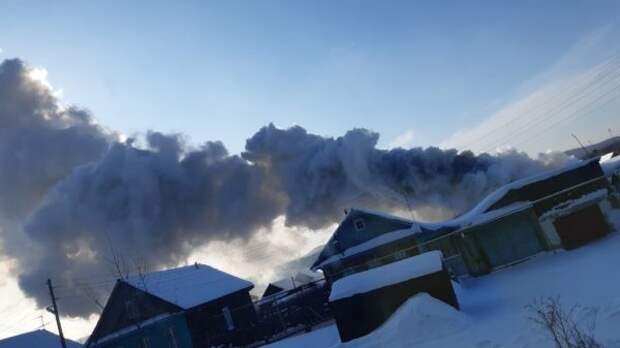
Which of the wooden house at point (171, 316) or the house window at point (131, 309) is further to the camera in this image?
the house window at point (131, 309)

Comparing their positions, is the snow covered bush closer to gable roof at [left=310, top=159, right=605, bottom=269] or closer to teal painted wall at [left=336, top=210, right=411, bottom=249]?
gable roof at [left=310, top=159, right=605, bottom=269]

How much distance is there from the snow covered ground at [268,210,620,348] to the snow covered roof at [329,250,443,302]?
1087 mm

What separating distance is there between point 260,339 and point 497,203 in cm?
1541

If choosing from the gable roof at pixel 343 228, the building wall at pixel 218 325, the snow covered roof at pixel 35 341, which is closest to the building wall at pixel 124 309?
the building wall at pixel 218 325

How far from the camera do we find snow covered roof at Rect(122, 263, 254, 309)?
29.0m

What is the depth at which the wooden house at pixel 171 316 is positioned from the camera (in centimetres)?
2794

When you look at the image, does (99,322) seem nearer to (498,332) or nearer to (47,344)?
(47,344)

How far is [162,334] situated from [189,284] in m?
4.11

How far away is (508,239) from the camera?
84.7 ft

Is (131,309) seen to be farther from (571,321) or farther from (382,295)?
(571,321)

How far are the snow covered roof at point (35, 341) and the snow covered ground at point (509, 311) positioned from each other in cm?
2861

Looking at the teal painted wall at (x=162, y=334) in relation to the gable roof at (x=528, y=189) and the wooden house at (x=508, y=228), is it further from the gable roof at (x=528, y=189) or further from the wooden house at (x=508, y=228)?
the gable roof at (x=528, y=189)

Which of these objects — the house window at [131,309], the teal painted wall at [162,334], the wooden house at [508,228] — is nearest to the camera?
the wooden house at [508,228]

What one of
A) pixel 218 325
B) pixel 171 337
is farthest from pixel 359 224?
pixel 171 337
